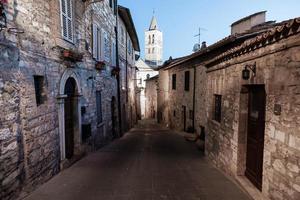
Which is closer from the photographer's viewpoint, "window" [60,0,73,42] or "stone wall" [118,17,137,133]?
"window" [60,0,73,42]

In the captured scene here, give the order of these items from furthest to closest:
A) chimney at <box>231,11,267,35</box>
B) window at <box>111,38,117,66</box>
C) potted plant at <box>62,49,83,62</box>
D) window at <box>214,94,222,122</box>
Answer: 1. window at <box>111,38,117,66</box>
2. chimney at <box>231,11,267,35</box>
3. window at <box>214,94,222,122</box>
4. potted plant at <box>62,49,83,62</box>

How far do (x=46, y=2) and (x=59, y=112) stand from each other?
8.75ft

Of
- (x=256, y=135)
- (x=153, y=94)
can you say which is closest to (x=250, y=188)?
(x=256, y=135)

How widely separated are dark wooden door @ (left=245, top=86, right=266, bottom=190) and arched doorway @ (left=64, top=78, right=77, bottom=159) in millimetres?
4937

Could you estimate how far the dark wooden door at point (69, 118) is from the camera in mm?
6277

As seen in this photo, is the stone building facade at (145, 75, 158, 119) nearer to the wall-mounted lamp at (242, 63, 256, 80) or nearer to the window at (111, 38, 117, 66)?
the window at (111, 38, 117, 66)

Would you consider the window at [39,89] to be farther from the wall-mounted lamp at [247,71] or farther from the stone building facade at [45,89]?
the wall-mounted lamp at [247,71]

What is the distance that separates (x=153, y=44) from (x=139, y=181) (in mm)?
62114

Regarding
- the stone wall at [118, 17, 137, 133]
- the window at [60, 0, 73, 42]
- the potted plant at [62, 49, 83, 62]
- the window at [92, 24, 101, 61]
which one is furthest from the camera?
the stone wall at [118, 17, 137, 133]

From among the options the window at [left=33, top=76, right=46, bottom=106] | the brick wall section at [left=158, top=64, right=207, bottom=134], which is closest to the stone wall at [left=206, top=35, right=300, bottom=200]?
the window at [left=33, top=76, right=46, bottom=106]

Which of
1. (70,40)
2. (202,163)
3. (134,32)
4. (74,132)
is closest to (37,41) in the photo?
(70,40)

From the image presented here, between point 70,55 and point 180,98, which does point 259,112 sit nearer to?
point 70,55

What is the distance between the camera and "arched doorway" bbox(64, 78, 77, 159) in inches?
247

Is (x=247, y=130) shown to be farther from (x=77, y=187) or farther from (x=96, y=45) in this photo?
(x=96, y=45)
